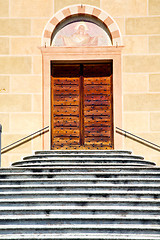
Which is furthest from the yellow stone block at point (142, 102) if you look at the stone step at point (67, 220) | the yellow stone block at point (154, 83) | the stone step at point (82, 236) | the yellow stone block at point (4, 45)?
the stone step at point (82, 236)

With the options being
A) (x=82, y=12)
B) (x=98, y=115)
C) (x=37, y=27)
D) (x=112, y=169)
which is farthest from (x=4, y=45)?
(x=112, y=169)

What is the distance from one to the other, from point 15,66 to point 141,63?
3.37 m

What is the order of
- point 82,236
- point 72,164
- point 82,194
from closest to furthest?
point 82,236 < point 82,194 < point 72,164

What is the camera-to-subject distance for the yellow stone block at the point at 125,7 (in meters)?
10.6

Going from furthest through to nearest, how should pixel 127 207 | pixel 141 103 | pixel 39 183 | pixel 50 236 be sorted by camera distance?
pixel 141 103 < pixel 39 183 < pixel 127 207 < pixel 50 236

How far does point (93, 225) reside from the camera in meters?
6.74

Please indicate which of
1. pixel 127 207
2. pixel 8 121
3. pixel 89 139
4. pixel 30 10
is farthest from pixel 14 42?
pixel 127 207

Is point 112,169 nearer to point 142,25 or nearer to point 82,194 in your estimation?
point 82,194

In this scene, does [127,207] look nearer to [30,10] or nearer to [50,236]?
[50,236]

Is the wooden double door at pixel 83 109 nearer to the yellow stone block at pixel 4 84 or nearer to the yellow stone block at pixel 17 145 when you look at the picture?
the yellow stone block at pixel 17 145

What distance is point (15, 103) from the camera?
10461mm

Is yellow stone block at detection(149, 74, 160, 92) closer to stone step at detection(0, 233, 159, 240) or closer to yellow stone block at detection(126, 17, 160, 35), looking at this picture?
yellow stone block at detection(126, 17, 160, 35)

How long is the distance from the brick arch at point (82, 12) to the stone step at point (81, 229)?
5451 mm

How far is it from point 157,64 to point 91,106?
2.09 meters
